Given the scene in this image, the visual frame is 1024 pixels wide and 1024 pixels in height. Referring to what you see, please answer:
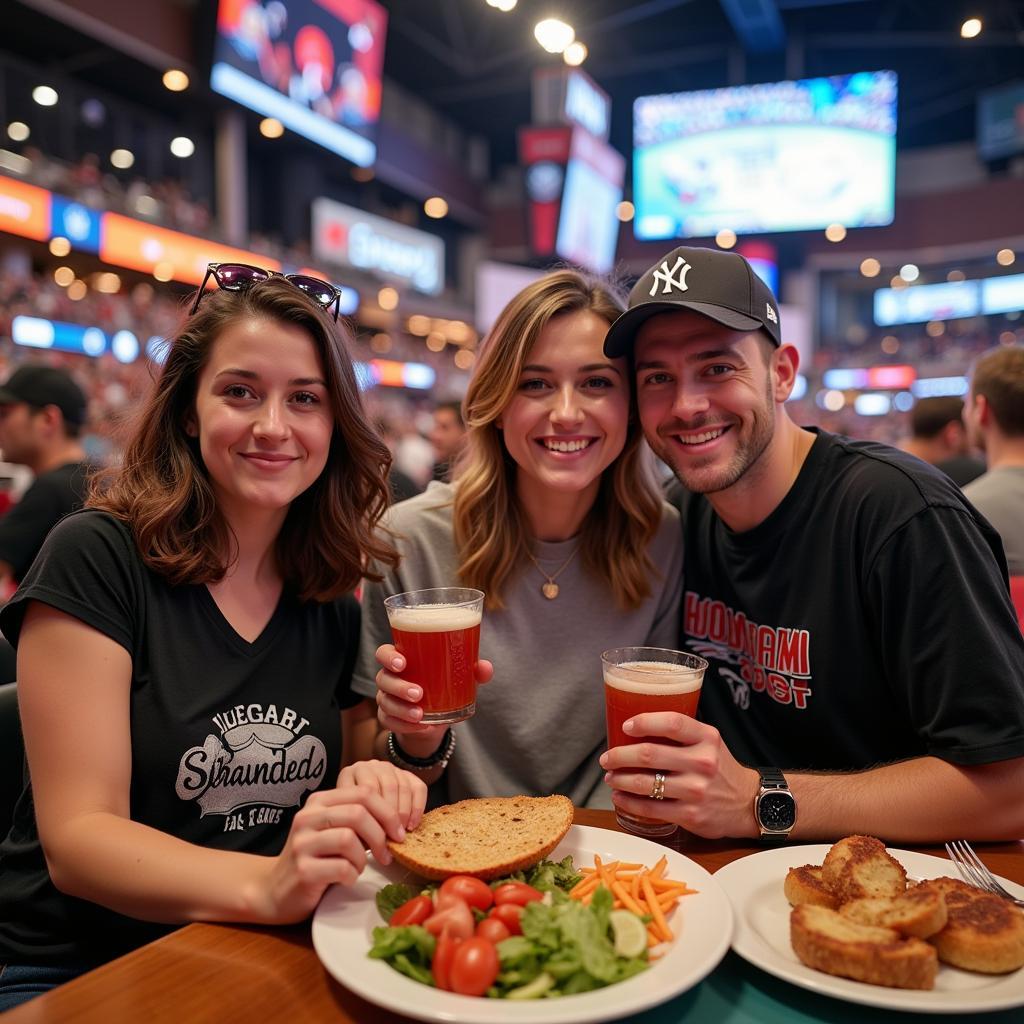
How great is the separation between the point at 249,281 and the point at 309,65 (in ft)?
43.9

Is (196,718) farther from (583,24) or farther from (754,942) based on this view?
(583,24)

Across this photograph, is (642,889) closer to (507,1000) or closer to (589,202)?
(507,1000)

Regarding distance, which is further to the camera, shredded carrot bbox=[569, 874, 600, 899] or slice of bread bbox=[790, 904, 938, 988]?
shredded carrot bbox=[569, 874, 600, 899]

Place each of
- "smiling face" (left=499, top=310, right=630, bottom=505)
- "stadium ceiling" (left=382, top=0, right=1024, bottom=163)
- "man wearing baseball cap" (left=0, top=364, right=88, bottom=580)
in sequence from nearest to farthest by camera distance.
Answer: "smiling face" (left=499, top=310, right=630, bottom=505)
"man wearing baseball cap" (left=0, top=364, right=88, bottom=580)
"stadium ceiling" (left=382, top=0, right=1024, bottom=163)

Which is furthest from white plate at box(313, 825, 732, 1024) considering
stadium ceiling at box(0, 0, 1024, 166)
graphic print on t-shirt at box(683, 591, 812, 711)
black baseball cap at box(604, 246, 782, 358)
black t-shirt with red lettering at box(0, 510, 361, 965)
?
stadium ceiling at box(0, 0, 1024, 166)

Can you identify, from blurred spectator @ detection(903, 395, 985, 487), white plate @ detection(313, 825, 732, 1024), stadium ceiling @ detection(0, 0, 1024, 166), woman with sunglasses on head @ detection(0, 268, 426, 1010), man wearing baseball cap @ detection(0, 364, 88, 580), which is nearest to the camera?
white plate @ detection(313, 825, 732, 1024)

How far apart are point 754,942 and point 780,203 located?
62.1ft

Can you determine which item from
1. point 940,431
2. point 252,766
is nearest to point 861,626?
point 252,766

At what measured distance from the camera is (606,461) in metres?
2.21

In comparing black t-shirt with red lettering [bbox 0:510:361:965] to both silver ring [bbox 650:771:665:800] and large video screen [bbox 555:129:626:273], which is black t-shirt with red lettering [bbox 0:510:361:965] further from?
large video screen [bbox 555:129:626:273]

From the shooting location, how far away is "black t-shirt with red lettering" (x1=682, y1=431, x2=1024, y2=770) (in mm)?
1607

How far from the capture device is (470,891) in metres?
1.17

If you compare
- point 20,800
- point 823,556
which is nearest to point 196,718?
→ point 20,800

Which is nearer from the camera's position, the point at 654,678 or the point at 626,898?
the point at 626,898
